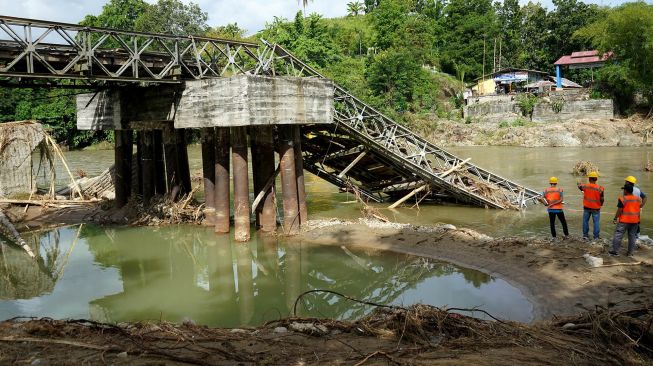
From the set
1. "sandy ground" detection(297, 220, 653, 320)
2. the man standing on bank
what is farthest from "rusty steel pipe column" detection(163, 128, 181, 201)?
the man standing on bank

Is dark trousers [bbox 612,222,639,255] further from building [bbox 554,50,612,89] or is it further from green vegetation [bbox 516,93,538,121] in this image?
building [bbox 554,50,612,89]

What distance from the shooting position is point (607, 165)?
105 ft

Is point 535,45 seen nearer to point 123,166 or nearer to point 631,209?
point 123,166

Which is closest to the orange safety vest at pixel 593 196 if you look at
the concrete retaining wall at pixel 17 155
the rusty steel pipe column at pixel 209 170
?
the rusty steel pipe column at pixel 209 170

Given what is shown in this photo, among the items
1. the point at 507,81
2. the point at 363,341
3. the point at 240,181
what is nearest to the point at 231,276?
the point at 240,181

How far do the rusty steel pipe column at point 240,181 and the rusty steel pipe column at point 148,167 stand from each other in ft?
15.2

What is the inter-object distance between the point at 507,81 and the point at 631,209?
2164 inches

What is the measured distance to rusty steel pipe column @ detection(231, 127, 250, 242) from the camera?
15500mm

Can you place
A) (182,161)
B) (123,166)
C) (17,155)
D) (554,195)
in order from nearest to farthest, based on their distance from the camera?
(554,195) → (182,161) → (123,166) → (17,155)

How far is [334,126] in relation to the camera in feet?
58.8

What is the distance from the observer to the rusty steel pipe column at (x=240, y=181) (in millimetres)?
15500

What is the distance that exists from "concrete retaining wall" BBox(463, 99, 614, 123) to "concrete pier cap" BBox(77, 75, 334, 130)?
4188cm

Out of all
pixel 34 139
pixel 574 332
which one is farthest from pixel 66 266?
pixel 574 332

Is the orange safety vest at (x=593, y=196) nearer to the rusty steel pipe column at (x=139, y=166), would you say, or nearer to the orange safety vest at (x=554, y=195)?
the orange safety vest at (x=554, y=195)
